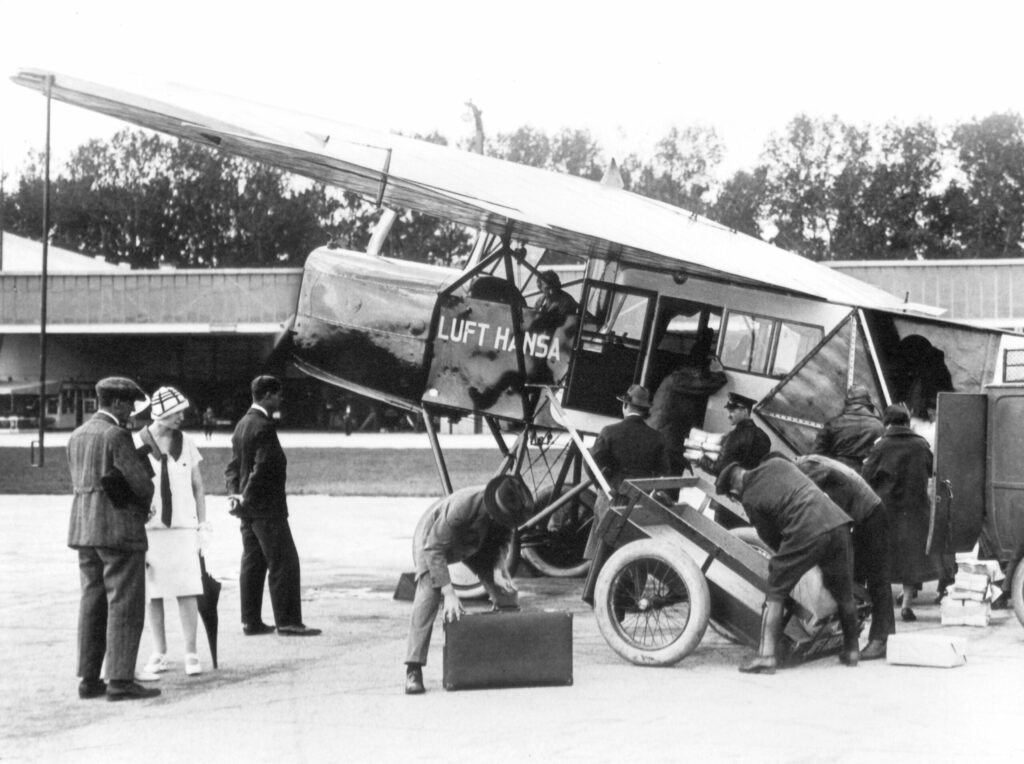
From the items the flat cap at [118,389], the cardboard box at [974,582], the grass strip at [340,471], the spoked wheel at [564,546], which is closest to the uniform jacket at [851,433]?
the cardboard box at [974,582]

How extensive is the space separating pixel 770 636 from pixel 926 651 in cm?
111

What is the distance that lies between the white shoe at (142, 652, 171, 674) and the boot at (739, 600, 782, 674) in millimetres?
3953

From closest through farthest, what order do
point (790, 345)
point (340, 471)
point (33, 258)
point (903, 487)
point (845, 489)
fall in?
point (845, 489) < point (903, 487) < point (790, 345) < point (340, 471) < point (33, 258)

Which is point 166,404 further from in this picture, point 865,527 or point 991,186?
point 991,186

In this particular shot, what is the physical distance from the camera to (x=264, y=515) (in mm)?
10570

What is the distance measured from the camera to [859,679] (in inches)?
338

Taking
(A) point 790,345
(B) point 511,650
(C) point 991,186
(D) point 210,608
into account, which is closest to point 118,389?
(D) point 210,608

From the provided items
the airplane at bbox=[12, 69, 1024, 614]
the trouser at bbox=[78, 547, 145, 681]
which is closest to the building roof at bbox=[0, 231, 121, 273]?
the airplane at bbox=[12, 69, 1024, 614]

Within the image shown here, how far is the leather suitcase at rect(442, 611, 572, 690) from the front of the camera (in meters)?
8.21

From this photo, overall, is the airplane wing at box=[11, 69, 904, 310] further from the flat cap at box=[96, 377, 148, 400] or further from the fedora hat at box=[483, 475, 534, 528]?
the fedora hat at box=[483, 475, 534, 528]

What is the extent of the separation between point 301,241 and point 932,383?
6828 cm

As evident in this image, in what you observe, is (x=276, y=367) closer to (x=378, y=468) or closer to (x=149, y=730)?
(x=149, y=730)

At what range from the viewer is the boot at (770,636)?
8.79m

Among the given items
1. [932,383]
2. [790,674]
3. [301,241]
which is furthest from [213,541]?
[301,241]
